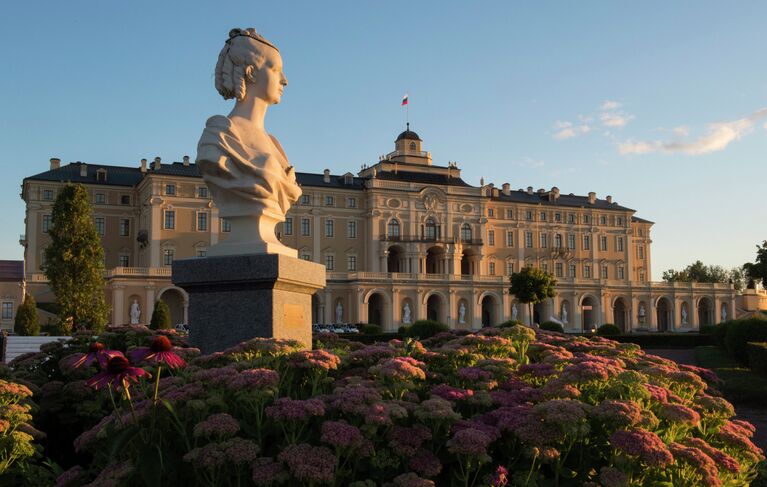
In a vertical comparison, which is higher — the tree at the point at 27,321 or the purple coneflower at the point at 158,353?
the purple coneflower at the point at 158,353

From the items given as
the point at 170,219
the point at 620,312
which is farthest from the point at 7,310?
the point at 620,312

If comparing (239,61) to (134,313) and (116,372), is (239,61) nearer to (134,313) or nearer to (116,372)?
(116,372)

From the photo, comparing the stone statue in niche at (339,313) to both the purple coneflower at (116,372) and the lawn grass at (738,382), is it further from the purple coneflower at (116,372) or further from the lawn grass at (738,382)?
the purple coneflower at (116,372)

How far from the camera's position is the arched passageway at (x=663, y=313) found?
72.8m

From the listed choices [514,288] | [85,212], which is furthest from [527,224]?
[85,212]

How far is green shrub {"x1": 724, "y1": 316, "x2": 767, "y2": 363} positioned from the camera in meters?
22.2

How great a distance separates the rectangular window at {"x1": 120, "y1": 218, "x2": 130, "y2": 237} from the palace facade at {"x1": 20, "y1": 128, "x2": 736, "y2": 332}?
0.29 feet

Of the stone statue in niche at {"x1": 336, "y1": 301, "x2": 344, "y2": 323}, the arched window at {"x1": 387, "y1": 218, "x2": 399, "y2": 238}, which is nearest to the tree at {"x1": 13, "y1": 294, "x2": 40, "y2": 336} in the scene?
the stone statue in niche at {"x1": 336, "y1": 301, "x2": 344, "y2": 323}

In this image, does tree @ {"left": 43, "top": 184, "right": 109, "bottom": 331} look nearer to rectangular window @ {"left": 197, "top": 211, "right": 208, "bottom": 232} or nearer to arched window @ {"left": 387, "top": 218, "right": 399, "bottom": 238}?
rectangular window @ {"left": 197, "top": 211, "right": 208, "bottom": 232}

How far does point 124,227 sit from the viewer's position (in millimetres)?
62906

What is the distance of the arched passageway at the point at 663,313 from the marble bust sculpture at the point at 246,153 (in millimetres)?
69347

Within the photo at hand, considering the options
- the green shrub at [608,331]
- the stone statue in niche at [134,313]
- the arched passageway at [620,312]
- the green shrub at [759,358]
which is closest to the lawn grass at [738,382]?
the green shrub at [759,358]

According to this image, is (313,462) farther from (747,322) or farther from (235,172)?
(747,322)

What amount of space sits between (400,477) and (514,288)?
48832 millimetres
